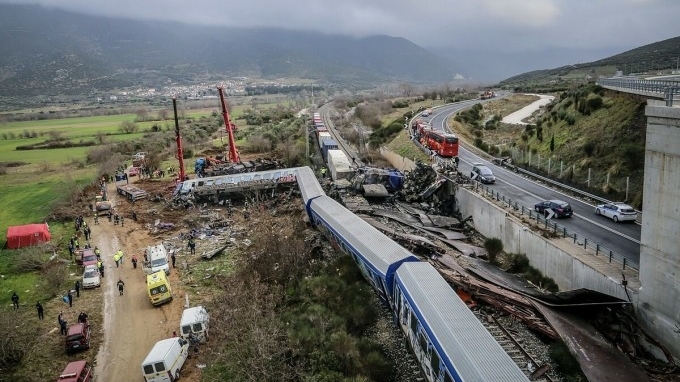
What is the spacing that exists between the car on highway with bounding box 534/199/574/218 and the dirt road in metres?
21.2

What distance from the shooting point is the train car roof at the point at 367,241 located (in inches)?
816

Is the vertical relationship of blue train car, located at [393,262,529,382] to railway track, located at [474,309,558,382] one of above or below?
above

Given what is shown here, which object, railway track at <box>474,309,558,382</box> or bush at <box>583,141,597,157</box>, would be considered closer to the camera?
railway track at <box>474,309,558,382</box>

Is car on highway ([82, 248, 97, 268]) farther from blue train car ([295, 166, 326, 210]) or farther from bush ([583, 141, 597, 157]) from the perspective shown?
bush ([583, 141, 597, 157])

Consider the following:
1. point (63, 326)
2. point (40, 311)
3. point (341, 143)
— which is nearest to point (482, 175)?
point (63, 326)

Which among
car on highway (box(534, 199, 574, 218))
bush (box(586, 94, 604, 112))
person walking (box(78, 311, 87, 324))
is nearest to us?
person walking (box(78, 311, 87, 324))

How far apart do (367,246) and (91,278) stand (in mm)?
20070

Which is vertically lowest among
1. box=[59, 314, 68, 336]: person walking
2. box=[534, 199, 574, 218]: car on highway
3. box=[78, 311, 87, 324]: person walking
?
box=[59, 314, 68, 336]: person walking

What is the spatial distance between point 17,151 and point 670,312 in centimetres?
11024

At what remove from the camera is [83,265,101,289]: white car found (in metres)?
32.2

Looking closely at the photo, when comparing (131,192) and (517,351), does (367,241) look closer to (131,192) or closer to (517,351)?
(517,351)

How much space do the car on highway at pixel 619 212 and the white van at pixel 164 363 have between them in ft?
76.8

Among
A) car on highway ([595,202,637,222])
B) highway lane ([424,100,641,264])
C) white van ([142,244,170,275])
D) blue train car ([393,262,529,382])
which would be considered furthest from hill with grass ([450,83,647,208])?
white van ([142,244,170,275])

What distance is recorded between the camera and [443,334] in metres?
14.5
